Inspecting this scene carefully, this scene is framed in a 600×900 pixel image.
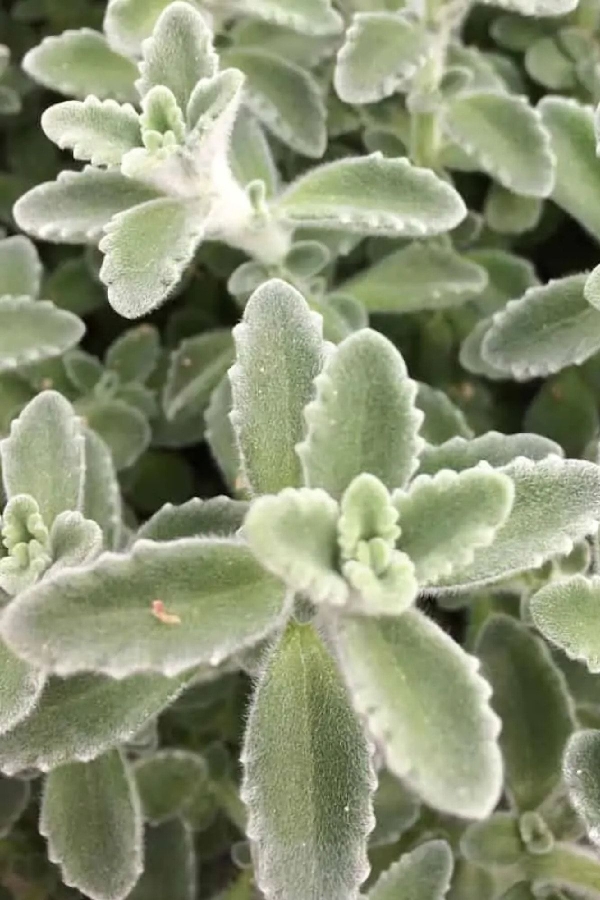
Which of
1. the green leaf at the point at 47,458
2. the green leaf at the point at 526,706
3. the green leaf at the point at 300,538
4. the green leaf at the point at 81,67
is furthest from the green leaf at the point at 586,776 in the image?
the green leaf at the point at 81,67

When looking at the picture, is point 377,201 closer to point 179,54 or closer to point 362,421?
point 179,54

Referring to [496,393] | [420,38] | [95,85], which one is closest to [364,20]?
[420,38]

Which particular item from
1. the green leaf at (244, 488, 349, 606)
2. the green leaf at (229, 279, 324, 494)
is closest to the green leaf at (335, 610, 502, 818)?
the green leaf at (244, 488, 349, 606)

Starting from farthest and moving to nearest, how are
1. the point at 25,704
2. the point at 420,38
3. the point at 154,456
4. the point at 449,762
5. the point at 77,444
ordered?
the point at 154,456, the point at 420,38, the point at 77,444, the point at 25,704, the point at 449,762

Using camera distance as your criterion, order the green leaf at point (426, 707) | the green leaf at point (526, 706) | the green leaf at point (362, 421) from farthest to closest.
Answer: the green leaf at point (526, 706)
the green leaf at point (362, 421)
the green leaf at point (426, 707)

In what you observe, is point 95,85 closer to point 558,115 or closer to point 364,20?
point 364,20

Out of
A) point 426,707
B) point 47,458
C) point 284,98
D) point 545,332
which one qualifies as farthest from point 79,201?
point 426,707

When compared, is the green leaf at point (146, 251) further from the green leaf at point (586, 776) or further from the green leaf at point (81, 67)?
the green leaf at point (586, 776)
